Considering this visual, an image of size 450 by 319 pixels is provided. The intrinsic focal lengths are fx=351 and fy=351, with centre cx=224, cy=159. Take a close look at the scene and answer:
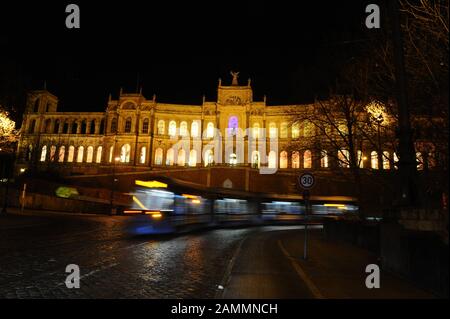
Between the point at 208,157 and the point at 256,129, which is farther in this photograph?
the point at 256,129

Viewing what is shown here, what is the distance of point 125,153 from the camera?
6325 cm

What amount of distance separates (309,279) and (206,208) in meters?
16.5

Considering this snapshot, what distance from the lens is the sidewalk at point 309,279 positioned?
6762 mm

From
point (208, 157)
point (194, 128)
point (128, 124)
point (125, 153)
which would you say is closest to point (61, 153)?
point (125, 153)

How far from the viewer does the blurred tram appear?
20.0m

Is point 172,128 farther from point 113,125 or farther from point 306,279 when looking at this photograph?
point 306,279

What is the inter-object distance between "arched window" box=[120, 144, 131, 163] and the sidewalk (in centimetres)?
5361

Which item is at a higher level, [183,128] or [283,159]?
[183,128]

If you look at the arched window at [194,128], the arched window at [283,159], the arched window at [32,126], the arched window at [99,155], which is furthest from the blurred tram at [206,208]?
the arched window at [32,126]

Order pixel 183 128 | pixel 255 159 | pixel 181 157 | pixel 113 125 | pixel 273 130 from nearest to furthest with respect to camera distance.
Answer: pixel 255 159 → pixel 273 130 → pixel 181 157 → pixel 183 128 → pixel 113 125

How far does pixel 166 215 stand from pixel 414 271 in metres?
14.5
